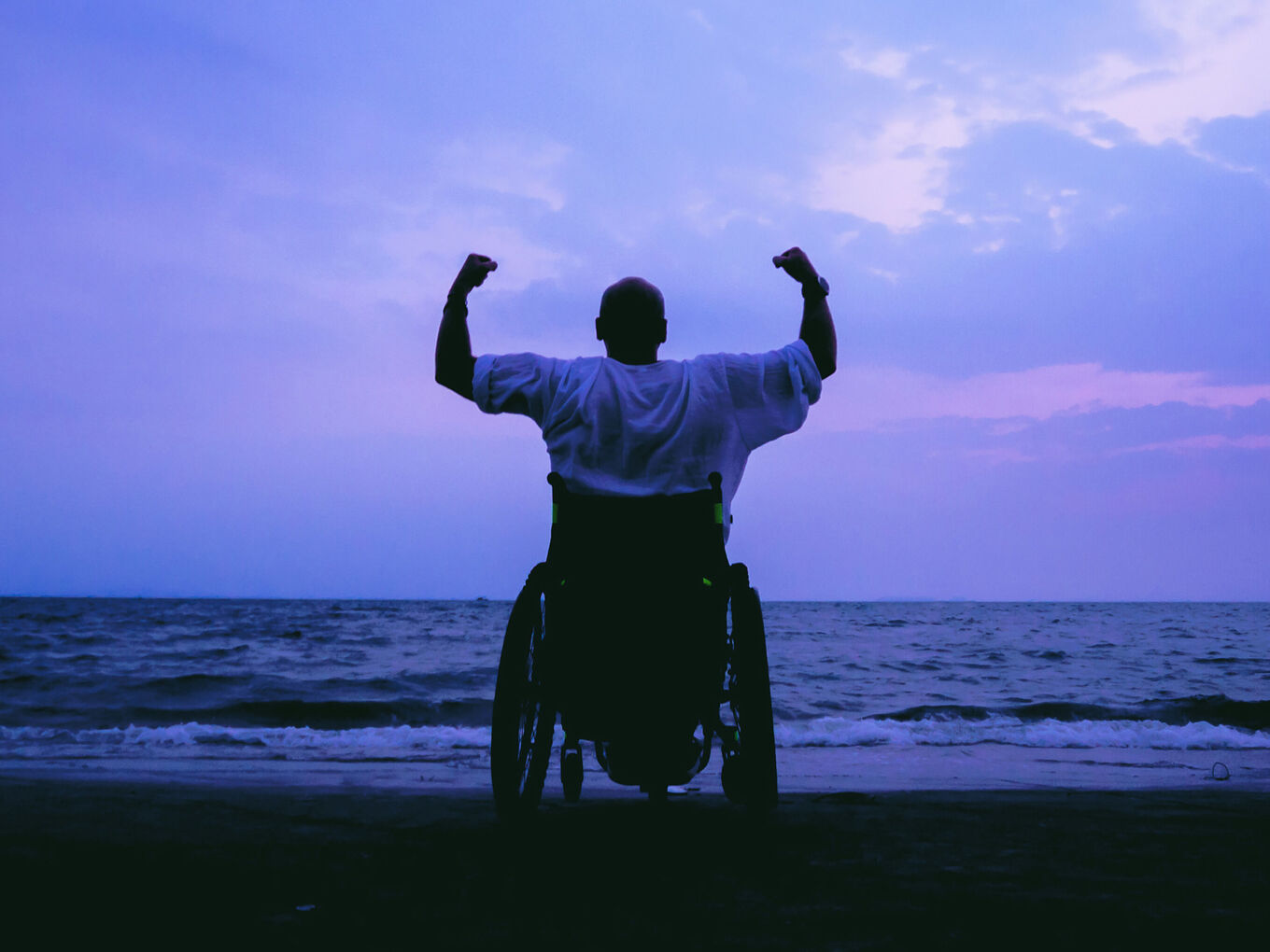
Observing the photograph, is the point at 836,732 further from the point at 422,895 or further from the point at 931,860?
the point at 422,895

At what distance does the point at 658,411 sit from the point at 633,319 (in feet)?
1.15

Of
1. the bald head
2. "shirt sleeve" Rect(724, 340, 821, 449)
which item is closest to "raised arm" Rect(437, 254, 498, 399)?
the bald head

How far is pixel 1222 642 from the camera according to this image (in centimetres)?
2342

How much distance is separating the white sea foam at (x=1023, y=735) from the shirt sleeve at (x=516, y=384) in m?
5.39

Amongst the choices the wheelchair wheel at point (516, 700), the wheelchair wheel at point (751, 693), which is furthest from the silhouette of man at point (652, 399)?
the wheelchair wheel at point (516, 700)

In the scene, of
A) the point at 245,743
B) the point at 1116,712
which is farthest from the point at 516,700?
the point at 1116,712

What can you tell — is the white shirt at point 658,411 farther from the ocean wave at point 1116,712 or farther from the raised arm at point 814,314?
the ocean wave at point 1116,712

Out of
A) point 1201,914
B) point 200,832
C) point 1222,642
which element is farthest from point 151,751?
point 1222,642

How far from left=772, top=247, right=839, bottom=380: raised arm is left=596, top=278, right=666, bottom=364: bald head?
0.39 m

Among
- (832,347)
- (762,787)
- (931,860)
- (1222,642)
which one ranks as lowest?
(1222,642)

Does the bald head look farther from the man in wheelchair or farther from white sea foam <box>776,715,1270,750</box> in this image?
white sea foam <box>776,715,1270,750</box>

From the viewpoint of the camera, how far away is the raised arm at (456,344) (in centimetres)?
250

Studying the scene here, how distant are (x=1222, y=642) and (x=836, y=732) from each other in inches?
823

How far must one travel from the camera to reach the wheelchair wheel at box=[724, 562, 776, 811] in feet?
7.66
